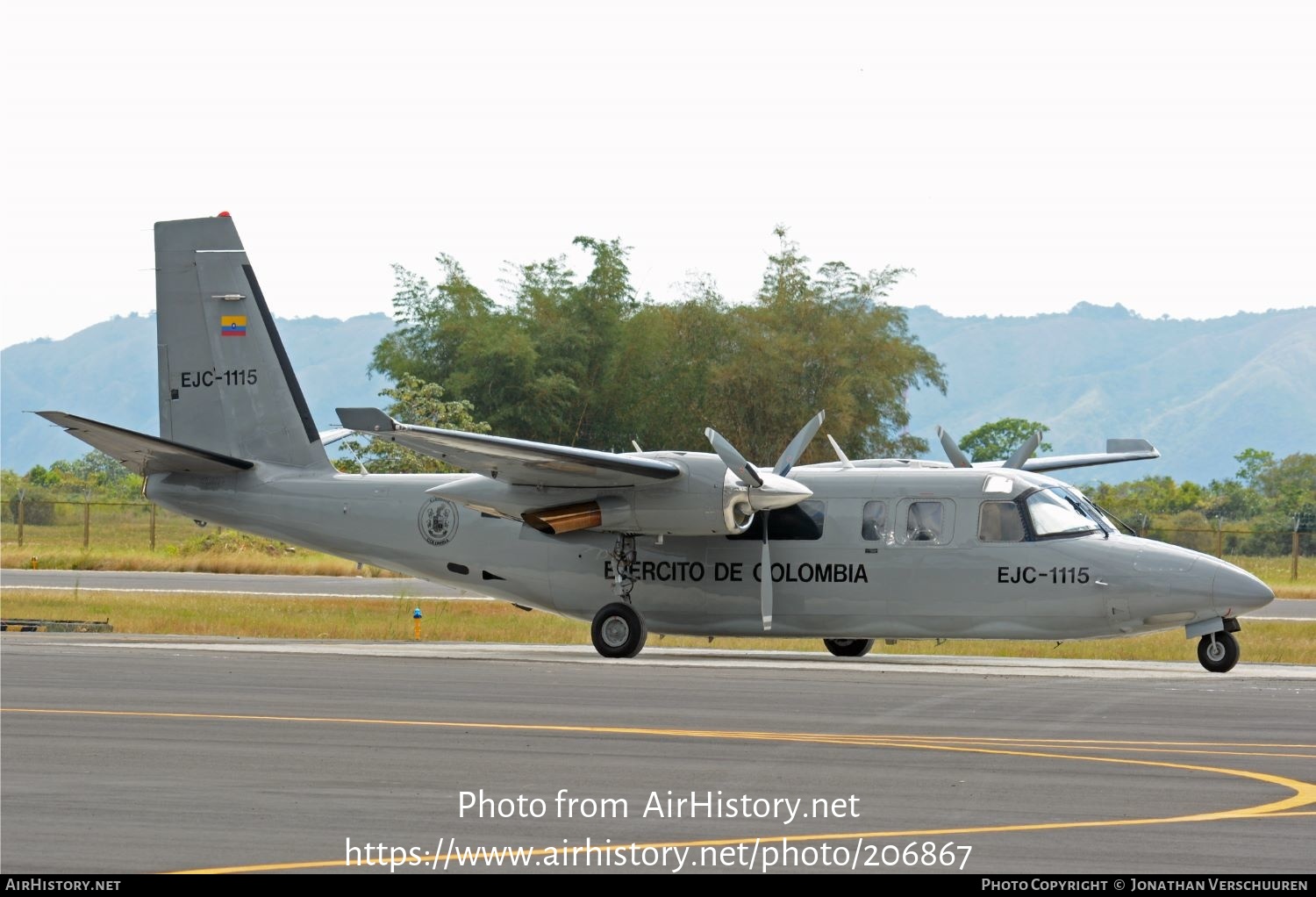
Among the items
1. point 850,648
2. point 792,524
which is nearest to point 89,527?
point 850,648

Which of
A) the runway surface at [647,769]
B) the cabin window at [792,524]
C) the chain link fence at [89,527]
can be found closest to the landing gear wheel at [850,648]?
the cabin window at [792,524]

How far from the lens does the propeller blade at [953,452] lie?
23.0m

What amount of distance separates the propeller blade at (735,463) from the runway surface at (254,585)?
15.9 m

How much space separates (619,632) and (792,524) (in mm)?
2790

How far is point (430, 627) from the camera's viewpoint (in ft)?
94.9

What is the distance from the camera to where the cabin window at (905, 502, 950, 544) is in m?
20.9

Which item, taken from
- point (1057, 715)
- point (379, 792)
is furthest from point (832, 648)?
point (379, 792)

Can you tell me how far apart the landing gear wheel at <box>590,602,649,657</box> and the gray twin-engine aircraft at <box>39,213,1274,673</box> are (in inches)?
1.3

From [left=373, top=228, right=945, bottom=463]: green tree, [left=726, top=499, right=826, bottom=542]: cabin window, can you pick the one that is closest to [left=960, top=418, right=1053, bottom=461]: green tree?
[left=373, top=228, right=945, bottom=463]: green tree

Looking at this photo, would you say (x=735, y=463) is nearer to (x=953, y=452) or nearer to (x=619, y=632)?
(x=619, y=632)

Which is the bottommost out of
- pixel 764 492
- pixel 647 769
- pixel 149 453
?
pixel 647 769

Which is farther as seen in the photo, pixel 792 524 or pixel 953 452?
pixel 953 452

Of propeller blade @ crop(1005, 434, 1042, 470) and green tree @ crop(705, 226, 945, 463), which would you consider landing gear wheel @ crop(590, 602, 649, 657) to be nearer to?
propeller blade @ crop(1005, 434, 1042, 470)

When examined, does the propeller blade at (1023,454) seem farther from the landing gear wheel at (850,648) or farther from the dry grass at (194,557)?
the dry grass at (194,557)
